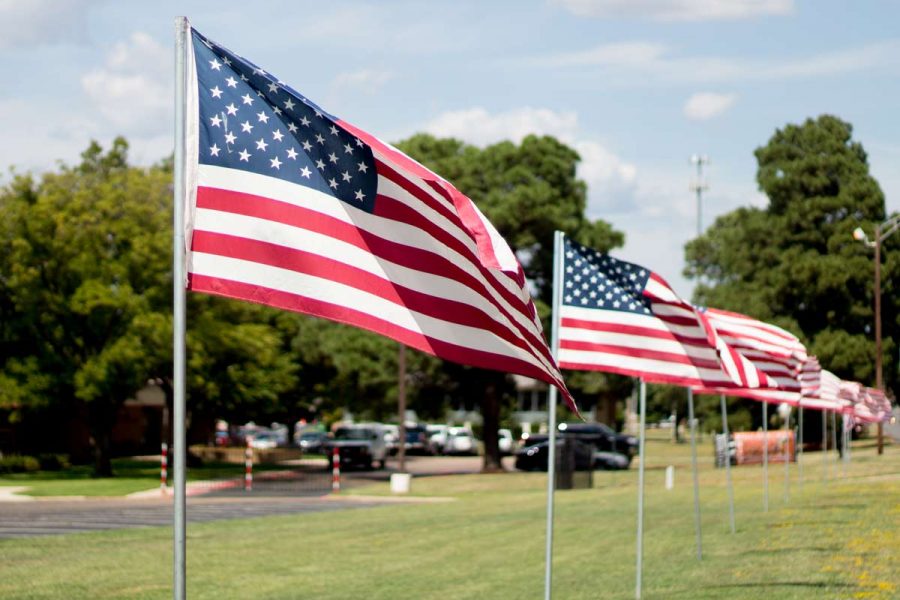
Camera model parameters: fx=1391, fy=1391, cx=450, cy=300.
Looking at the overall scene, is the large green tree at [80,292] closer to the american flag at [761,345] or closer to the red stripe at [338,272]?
the american flag at [761,345]

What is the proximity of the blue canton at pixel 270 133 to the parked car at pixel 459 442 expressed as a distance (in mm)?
69000

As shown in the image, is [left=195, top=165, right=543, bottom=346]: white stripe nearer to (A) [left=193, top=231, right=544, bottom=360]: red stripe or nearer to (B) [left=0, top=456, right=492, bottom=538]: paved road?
(A) [left=193, top=231, right=544, bottom=360]: red stripe

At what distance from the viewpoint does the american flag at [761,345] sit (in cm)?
1894

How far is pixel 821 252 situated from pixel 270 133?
6047cm

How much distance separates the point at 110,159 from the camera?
244ft

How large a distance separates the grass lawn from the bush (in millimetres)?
21063

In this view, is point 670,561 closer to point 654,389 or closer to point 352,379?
point 352,379

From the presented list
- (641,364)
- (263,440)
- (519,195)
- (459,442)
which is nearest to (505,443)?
(459,442)

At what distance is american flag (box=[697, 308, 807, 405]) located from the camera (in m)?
18.9

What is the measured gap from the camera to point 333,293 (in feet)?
23.7

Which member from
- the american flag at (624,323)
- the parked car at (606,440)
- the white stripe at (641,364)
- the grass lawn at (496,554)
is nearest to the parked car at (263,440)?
the parked car at (606,440)

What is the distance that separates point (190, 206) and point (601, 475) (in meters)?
42.1

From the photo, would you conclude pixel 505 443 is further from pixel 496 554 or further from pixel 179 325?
pixel 179 325

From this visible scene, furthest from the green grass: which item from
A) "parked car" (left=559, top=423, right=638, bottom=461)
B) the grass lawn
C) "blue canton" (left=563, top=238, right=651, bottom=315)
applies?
"blue canton" (left=563, top=238, right=651, bottom=315)
